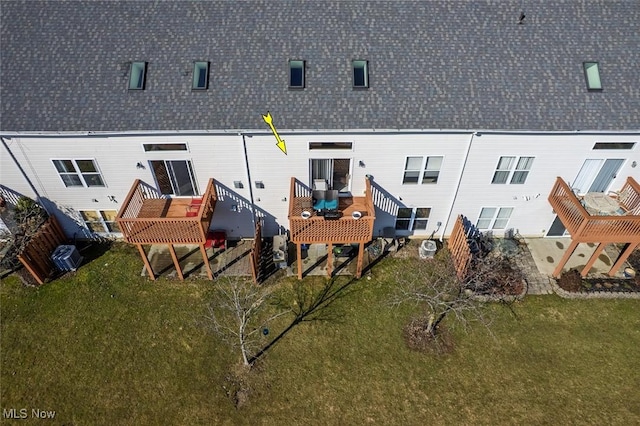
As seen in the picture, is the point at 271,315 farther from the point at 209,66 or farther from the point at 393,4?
the point at 393,4

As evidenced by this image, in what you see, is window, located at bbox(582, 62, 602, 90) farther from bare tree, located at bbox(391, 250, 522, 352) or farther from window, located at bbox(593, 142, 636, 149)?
bare tree, located at bbox(391, 250, 522, 352)

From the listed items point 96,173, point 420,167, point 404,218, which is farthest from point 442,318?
point 96,173

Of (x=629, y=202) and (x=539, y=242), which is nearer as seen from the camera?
(x=629, y=202)

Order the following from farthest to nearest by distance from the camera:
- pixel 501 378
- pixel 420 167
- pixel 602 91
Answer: pixel 420 167 → pixel 602 91 → pixel 501 378

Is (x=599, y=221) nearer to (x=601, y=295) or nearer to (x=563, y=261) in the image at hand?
(x=563, y=261)

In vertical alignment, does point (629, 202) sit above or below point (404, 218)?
above

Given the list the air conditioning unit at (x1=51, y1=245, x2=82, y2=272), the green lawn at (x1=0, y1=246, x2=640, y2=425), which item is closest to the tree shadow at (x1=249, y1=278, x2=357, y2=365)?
the green lawn at (x1=0, y1=246, x2=640, y2=425)
